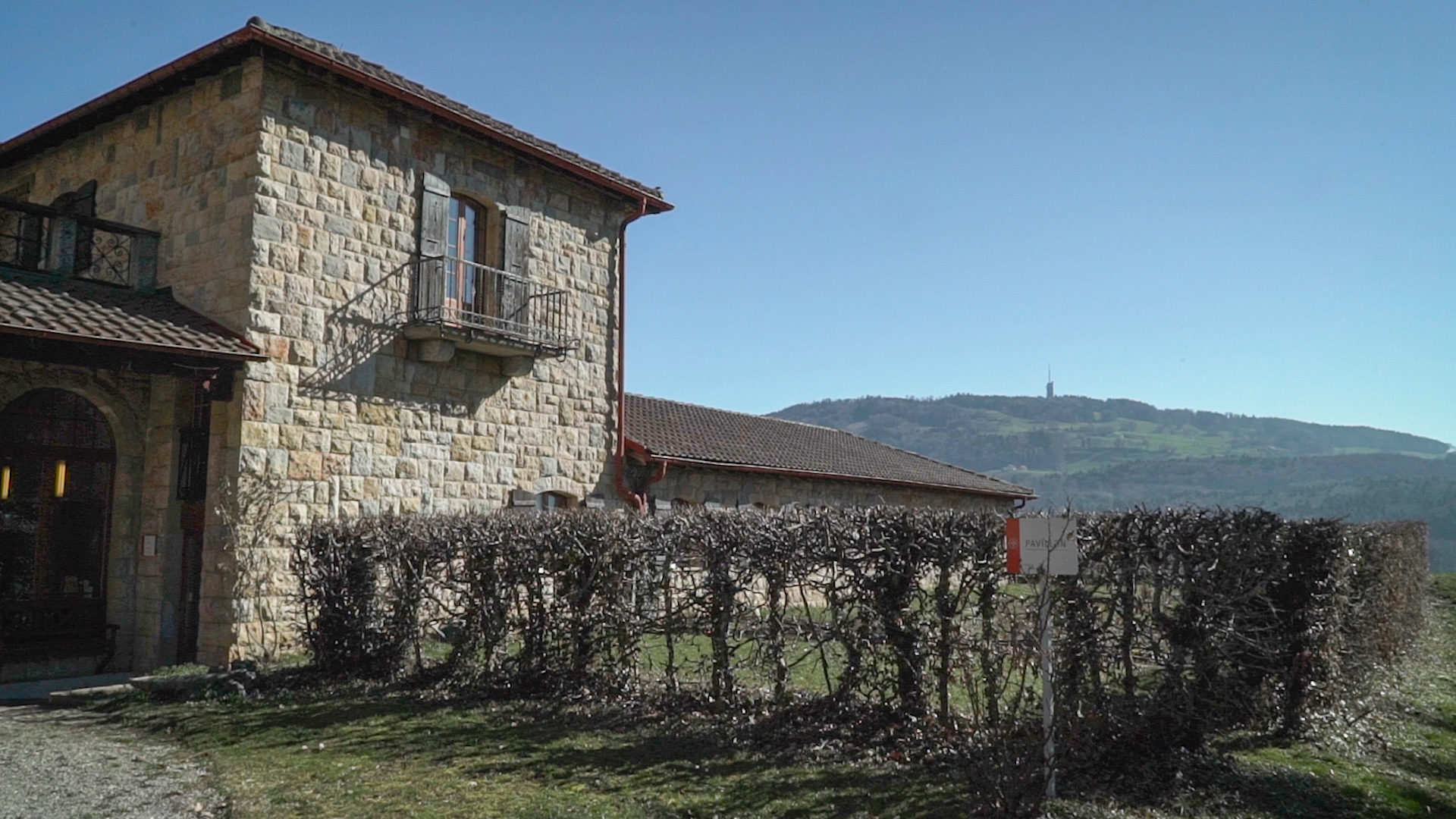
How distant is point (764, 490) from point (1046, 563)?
13.8 m

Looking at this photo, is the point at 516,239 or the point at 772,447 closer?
the point at 516,239

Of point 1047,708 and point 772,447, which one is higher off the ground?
point 772,447

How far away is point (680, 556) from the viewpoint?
8203 mm

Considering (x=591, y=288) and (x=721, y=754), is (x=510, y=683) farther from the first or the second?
(x=591, y=288)

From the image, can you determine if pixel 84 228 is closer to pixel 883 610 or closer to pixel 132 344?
pixel 132 344

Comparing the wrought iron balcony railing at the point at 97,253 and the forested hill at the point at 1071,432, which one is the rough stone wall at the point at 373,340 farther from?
the forested hill at the point at 1071,432

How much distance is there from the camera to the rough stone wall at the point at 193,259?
11.2m

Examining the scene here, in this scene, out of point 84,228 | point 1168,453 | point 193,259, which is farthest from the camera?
point 1168,453

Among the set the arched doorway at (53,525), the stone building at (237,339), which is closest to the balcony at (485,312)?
the stone building at (237,339)

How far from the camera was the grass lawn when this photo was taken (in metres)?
5.77

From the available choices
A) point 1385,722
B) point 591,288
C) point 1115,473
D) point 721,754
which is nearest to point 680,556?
point 721,754

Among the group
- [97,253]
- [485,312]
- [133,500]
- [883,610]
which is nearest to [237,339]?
[133,500]

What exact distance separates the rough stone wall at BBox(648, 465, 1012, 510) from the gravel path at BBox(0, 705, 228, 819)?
9.24 metres

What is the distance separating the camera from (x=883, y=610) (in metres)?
7.06
